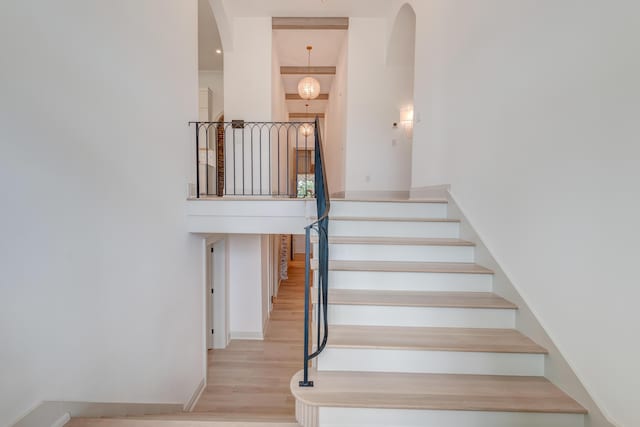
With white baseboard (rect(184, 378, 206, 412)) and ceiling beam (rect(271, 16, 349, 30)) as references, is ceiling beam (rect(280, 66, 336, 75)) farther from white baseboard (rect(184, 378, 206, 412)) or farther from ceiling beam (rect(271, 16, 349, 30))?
white baseboard (rect(184, 378, 206, 412))

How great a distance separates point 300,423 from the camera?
4.97 feet

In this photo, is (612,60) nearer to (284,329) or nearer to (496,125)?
(496,125)

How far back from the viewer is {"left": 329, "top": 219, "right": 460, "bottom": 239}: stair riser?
2.89 metres

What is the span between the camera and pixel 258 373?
4.57 meters

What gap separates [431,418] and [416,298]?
78 centimetres

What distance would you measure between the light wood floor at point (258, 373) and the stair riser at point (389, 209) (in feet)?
6.95

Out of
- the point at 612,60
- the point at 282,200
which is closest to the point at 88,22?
the point at 282,200

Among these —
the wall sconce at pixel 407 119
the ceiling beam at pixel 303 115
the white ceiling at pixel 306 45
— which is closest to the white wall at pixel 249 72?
the white ceiling at pixel 306 45

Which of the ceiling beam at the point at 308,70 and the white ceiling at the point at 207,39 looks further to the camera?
the ceiling beam at the point at 308,70

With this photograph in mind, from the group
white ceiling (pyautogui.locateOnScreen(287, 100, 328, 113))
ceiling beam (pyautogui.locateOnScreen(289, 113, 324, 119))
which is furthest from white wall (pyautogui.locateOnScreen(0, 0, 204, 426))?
ceiling beam (pyautogui.locateOnScreen(289, 113, 324, 119))

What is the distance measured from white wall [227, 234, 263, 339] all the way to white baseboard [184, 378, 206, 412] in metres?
1.55

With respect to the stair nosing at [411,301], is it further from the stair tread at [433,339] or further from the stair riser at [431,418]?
the stair riser at [431,418]

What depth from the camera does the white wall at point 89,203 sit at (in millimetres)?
1438

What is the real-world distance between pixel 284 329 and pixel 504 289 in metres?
4.86
